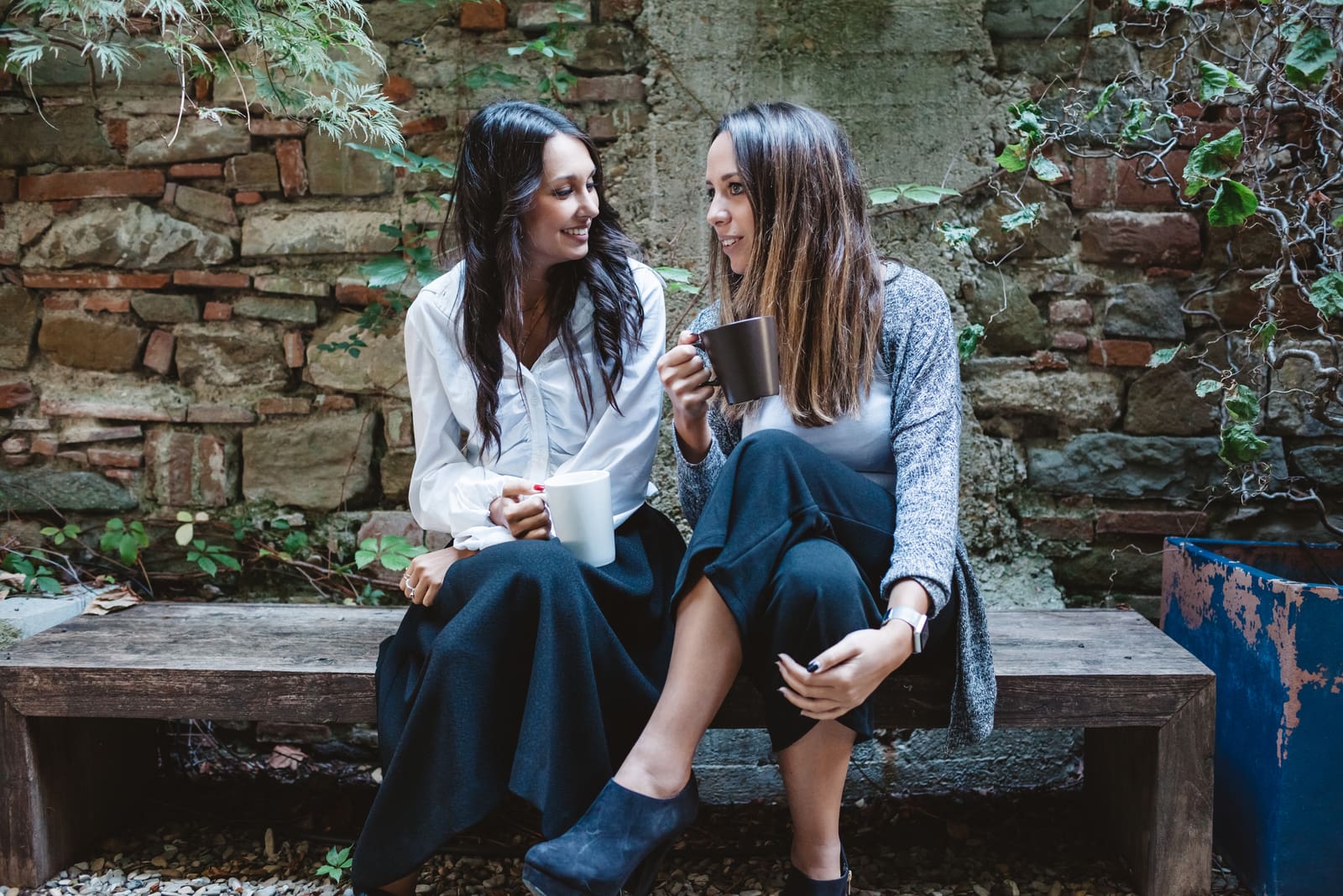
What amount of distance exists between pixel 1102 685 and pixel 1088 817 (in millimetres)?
538

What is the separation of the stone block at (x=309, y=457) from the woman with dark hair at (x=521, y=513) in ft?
2.13

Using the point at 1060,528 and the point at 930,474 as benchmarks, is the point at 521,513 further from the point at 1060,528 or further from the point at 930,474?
the point at 1060,528

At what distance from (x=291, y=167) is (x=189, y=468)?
780 millimetres

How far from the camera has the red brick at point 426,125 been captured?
2.29 meters

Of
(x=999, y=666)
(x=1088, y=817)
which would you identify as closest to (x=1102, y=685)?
(x=999, y=666)

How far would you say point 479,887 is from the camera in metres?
1.78

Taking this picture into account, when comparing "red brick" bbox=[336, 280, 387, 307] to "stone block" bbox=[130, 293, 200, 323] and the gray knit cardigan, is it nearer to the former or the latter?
"stone block" bbox=[130, 293, 200, 323]

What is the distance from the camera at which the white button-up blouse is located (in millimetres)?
1738

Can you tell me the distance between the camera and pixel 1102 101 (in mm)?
2027

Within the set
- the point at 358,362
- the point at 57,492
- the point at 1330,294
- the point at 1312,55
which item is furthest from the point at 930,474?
the point at 57,492

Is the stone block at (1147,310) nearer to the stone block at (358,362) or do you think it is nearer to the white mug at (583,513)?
the white mug at (583,513)

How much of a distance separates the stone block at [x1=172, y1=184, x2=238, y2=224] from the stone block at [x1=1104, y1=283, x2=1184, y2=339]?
2.10 meters

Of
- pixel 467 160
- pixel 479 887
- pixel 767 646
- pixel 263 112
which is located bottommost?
pixel 479 887

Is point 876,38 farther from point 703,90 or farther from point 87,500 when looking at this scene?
point 87,500
